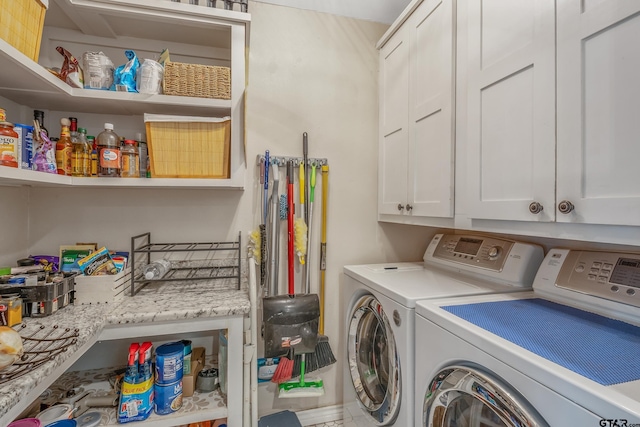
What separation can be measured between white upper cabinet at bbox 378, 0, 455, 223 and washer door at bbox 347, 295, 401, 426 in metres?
0.56

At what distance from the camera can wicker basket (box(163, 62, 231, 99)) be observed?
134 centimetres

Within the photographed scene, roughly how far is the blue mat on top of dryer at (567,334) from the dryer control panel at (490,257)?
0.53ft

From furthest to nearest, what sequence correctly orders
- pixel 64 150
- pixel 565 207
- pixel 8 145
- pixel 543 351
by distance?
pixel 64 150, pixel 8 145, pixel 565 207, pixel 543 351

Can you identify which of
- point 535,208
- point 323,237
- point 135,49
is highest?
point 135,49

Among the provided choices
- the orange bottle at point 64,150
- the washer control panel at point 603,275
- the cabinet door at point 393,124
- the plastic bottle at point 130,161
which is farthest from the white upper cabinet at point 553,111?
the orange bottle at point 64,150

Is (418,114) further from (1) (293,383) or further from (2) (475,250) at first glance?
(1) (293,383)

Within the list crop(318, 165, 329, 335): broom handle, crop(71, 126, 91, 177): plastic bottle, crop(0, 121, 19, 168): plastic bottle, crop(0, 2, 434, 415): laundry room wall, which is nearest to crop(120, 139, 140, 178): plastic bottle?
crop(71, 126, 91, 177): plastic bottle

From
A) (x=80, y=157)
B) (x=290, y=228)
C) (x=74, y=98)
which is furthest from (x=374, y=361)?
(x=74, y=98)

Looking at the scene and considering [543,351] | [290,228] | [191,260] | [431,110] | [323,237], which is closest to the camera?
[543,351]

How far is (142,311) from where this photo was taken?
113 centimetres

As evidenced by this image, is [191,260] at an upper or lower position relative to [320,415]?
upper

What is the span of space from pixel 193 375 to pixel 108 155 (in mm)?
1064

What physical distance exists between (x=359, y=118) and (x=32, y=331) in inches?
73.5

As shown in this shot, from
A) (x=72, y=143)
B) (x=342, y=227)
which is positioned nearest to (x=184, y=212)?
(x=72, y=143)
